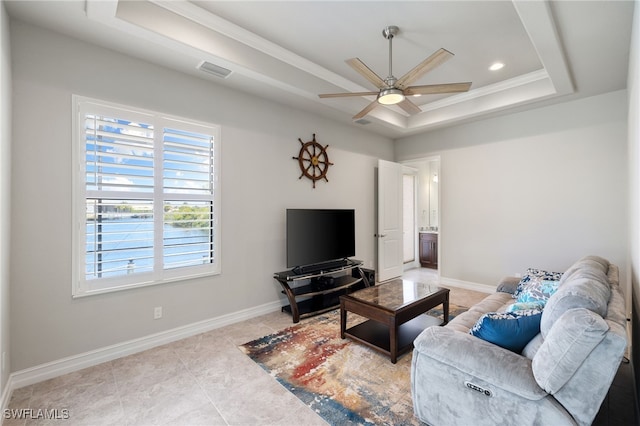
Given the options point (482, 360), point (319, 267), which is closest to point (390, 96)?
point (482, 360)

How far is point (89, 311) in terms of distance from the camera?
2.63m

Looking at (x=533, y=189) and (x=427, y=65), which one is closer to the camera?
(x=427, y=65)

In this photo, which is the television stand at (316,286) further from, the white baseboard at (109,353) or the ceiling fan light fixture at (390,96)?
the ceiling fan light fixture at (390,96)

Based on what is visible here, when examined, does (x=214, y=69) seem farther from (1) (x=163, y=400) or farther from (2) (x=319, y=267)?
(1) (x=163, y=400)

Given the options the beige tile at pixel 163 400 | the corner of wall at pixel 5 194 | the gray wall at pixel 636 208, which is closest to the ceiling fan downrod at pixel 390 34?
the gray wall at pixel 636 208

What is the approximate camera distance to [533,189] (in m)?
4.34

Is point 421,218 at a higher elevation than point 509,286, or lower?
higher

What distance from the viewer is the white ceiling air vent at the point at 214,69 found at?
297 cm

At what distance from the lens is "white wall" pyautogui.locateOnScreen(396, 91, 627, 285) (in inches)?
148

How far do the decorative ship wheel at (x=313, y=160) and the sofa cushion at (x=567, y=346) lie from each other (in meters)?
3.45

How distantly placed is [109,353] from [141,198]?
1474mm

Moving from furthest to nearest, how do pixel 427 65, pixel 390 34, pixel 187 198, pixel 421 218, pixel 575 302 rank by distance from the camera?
pixel 421 218 < pixel 187 198 < pixel 390 34 < pixel 427 65 < pixel 575 302

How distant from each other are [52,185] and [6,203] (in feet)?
1.18

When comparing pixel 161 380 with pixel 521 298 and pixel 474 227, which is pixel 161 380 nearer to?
pixel 521 298
